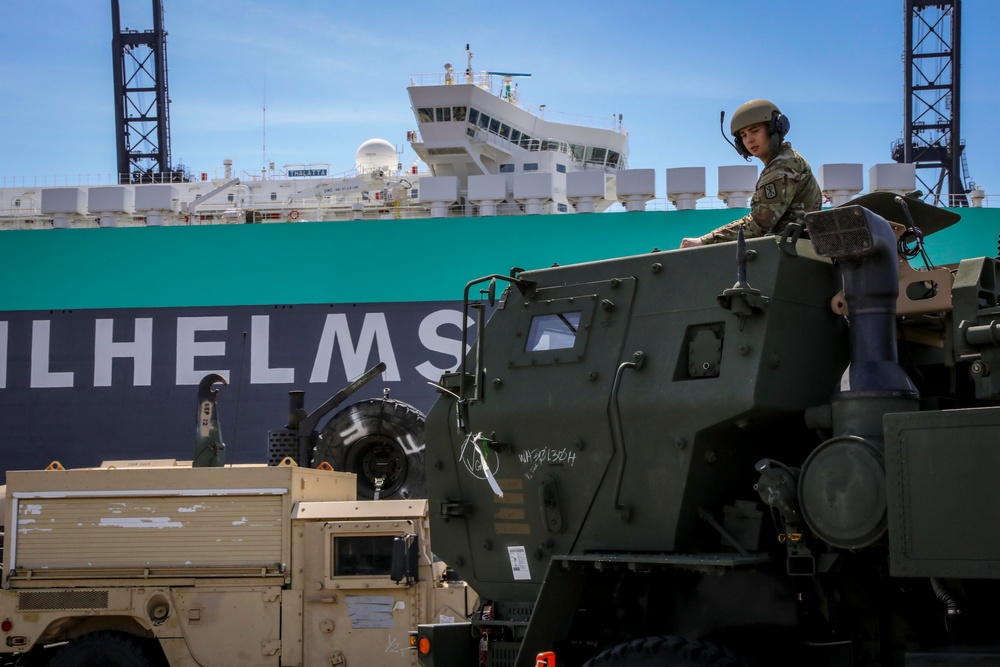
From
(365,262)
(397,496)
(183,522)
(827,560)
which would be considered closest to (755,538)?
(827,560)

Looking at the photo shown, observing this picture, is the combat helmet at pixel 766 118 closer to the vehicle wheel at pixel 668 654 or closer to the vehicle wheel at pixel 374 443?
the vehicle wheel at pixel 668 654

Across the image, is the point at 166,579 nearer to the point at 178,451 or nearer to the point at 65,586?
the point at 65,586

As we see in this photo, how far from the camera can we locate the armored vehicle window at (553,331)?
19.6ft

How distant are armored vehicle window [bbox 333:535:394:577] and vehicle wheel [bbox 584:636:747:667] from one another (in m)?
4.42

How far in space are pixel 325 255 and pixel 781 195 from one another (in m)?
17.3

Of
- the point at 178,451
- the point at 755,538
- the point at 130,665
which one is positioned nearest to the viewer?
the point at 755,538

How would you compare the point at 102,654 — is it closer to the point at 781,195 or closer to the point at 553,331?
the point at 553,331

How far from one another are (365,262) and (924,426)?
61.2 ft

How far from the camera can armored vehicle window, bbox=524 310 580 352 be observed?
599 centimetres

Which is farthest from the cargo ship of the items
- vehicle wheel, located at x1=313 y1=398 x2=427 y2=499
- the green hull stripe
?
vehicle wheel, located at x1=313 y1=398 x2=427 y2=499

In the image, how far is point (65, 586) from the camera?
9.60m

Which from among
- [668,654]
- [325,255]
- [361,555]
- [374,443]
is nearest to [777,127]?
[668,654]

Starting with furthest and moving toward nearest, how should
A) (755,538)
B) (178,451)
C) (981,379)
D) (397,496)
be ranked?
1. (178,451)
2. (397,496)
3. (755,538)
4. (981,379)

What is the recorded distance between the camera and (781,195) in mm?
5953
